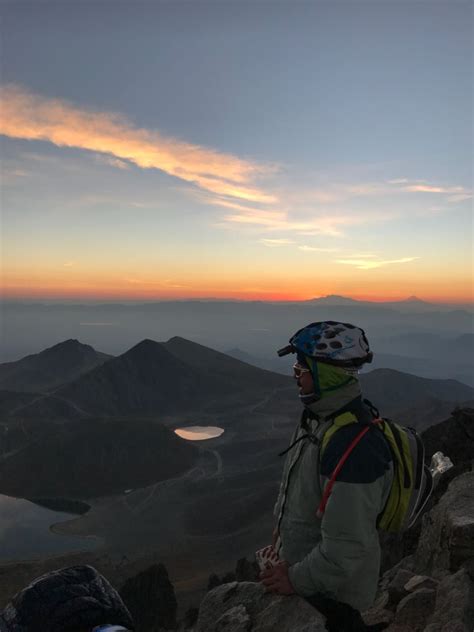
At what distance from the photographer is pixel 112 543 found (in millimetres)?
94000

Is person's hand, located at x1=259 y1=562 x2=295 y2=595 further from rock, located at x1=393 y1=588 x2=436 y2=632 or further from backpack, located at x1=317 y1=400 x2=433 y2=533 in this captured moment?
rock, located at x1=393 y1=588 x2=436 y2=632

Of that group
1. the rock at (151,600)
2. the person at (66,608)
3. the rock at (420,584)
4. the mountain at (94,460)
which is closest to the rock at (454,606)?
the rock at (420,584)

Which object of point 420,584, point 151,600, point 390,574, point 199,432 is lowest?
point 199,432

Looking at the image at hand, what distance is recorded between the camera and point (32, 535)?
326 feet

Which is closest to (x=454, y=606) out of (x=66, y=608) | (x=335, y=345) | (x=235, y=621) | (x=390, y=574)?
(x=235, y=621)

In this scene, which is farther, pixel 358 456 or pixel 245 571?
pixel 245 571

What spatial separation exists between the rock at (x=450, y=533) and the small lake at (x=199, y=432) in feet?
547

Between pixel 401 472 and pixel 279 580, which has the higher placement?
pixel 401 472

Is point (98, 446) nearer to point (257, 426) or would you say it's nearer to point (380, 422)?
point (257, 426)

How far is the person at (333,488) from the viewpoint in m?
4.32

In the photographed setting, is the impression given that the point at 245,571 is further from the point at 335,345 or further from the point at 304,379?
the point at 335,345

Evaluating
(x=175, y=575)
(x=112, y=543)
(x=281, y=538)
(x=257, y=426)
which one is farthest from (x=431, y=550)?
(x=257, y=426)

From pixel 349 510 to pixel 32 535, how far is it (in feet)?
372

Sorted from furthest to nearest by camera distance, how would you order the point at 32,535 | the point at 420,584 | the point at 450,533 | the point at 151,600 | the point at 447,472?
the point at 32,535 < the point at 151,600 < the point at 447,472 < the point at 450,533 < the point at 420,584
